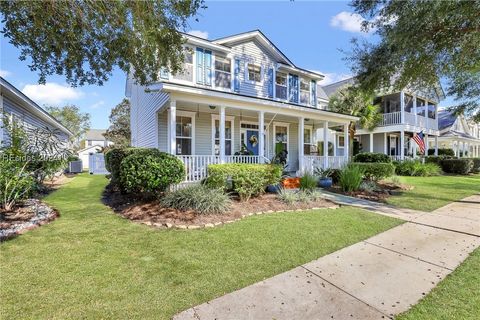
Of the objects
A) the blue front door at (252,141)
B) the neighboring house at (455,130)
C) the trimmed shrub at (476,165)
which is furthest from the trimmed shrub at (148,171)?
the trimmed shrub at (476,165)

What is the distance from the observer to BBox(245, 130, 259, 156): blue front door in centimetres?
1362

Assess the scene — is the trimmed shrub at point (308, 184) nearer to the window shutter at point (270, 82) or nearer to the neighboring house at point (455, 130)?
the window shutter at point (270, 82)

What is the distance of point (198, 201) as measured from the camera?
647cm

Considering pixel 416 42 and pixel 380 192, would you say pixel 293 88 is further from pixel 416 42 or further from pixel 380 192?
pixel 380 192

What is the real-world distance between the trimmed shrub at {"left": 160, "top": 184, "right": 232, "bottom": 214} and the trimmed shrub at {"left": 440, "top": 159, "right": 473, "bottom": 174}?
21.7m

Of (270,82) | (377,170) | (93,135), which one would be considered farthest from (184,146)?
(93,135)

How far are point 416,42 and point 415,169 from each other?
12.8 m

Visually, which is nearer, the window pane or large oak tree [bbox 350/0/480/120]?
large oak tree [bbox 350/0/480/120]

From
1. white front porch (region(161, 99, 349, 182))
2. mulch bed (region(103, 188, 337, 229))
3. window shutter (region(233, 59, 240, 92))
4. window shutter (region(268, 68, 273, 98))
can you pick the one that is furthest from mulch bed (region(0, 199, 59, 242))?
window shutter (region(268, 68, 273, 98))

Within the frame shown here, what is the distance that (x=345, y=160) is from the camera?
1364 cm

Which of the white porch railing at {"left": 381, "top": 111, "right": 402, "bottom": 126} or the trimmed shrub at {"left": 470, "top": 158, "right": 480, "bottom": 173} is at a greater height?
the white porch railing at {"left": 381, "top": 111, "right": 402, "bottom": 126}

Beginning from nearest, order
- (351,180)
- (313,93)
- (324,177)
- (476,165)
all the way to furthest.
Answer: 1. (351,180)
2. (324,177)
3. (313,93)
4. (476,165)

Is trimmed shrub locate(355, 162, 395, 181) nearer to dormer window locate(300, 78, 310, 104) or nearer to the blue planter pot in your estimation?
the blue planter pot

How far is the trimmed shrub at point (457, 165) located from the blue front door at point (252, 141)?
56.7ft
